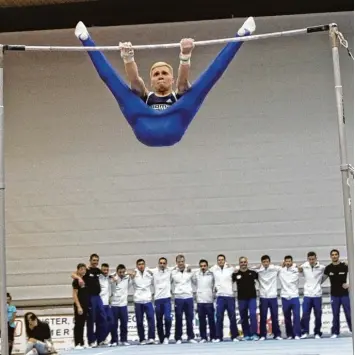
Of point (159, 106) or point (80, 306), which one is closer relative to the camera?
point (159, 106)

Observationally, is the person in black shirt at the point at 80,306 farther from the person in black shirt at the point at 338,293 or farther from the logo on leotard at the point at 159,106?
the logo on leotard at the point at 159,106

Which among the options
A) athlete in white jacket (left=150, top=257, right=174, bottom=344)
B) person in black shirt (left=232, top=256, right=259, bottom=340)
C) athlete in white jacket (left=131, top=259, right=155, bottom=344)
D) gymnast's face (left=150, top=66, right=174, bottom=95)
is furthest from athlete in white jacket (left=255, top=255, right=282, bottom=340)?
gymnast's face (left=150, top=66, right=174, bottom=95)

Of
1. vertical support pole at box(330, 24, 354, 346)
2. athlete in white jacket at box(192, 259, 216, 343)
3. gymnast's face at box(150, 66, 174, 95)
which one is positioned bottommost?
athlete in white jacket at box(192, 259, 216, 343)

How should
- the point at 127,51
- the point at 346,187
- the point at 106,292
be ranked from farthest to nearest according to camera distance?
the point at 106,292, the point at 127,51, the point at 346,187

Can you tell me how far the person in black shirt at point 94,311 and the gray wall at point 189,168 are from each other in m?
2.17

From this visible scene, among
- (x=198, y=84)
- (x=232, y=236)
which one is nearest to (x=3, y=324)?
Result: (x=198, y=84)

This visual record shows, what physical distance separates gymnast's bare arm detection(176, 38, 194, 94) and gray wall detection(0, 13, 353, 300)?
24.9 ft

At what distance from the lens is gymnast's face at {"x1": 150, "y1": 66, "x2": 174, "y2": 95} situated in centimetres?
641

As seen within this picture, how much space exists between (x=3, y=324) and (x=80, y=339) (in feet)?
20.0

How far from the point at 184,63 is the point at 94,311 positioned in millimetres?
6814

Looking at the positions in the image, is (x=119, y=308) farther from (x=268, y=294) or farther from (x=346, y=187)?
(x=346, y=187)

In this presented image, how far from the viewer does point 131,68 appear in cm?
611

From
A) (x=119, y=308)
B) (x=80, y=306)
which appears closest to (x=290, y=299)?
(x=119, y=308)

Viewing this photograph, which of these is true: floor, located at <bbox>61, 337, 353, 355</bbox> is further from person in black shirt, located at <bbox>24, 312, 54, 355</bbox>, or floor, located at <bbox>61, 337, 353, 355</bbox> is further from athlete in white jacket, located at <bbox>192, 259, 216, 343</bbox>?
athlete in white jacket, located at <bbox>192, 259, 216, 343</bbox>
